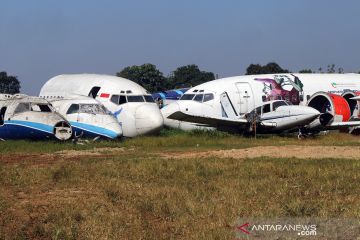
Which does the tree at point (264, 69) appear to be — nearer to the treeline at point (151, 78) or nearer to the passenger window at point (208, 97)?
the treeline at point (151, 78)

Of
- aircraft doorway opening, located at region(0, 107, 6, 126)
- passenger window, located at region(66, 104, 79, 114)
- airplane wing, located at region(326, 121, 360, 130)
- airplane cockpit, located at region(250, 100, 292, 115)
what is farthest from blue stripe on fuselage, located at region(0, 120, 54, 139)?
airplane wing, located at region(326, 121, 360, 130)

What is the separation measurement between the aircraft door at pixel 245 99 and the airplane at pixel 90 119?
25.7 ft

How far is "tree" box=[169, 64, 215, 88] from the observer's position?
325 ft

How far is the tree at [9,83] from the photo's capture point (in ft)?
265

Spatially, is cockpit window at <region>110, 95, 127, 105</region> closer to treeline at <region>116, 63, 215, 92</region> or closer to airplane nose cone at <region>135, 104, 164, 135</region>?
airplane nose cone at <region>135, 104, 164, 135</region>

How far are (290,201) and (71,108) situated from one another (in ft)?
59.6

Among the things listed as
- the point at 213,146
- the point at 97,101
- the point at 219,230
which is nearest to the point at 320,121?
the point at 213,146

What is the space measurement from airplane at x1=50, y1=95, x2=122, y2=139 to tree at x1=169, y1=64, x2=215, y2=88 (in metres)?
70.7

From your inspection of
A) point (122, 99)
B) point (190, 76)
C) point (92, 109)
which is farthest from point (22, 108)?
point (190, 76)

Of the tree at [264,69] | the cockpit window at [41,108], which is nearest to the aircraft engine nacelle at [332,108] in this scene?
the cockpit window at [41,108]

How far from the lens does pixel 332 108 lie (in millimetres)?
32781

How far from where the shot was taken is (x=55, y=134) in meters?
25.5

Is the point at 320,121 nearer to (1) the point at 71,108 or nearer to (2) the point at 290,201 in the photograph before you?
(1) the point at 71,108

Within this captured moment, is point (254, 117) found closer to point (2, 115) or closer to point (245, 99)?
point (245, 99)
